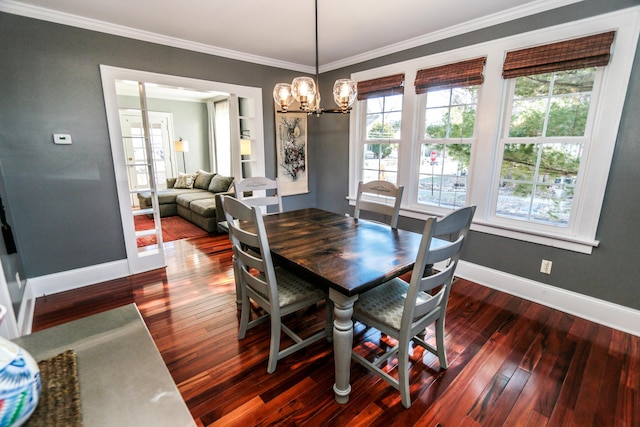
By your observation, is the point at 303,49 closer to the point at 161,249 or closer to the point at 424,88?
the point at 424,88

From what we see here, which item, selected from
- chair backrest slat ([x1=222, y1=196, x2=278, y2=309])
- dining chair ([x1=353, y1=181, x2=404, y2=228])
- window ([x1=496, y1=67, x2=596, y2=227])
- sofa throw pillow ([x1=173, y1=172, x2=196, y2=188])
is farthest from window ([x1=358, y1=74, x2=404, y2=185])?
sofa throw pillow ([x1=173, y1=172, x2=196, y2=188])

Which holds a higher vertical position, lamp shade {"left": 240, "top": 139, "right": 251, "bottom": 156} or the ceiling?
the ceiling

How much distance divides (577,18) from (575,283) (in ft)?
6.71

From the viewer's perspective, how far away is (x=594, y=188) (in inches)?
88.7

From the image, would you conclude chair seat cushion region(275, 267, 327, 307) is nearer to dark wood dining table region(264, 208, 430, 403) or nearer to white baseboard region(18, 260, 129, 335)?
dark wood dining table region(264, 208, 430, 403)

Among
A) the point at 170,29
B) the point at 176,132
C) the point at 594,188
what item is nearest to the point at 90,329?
the point at 170,29

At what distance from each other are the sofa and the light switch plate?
1.82 meters

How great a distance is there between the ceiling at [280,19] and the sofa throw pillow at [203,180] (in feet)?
10.1

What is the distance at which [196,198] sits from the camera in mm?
5270

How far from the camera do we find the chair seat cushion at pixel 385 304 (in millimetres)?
1589

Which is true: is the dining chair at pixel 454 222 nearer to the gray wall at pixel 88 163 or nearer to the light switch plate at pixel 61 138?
the gray wall at pixel 88 163

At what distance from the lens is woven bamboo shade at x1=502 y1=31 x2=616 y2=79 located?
2082 millimetres

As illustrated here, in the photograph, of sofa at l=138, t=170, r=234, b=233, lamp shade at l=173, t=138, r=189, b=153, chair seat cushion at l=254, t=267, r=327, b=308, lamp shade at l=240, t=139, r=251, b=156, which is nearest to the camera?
chair seat cushion at l=254, t=267, r=327, b=308

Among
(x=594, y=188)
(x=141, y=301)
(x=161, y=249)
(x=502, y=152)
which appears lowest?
(x=141, y=301)
